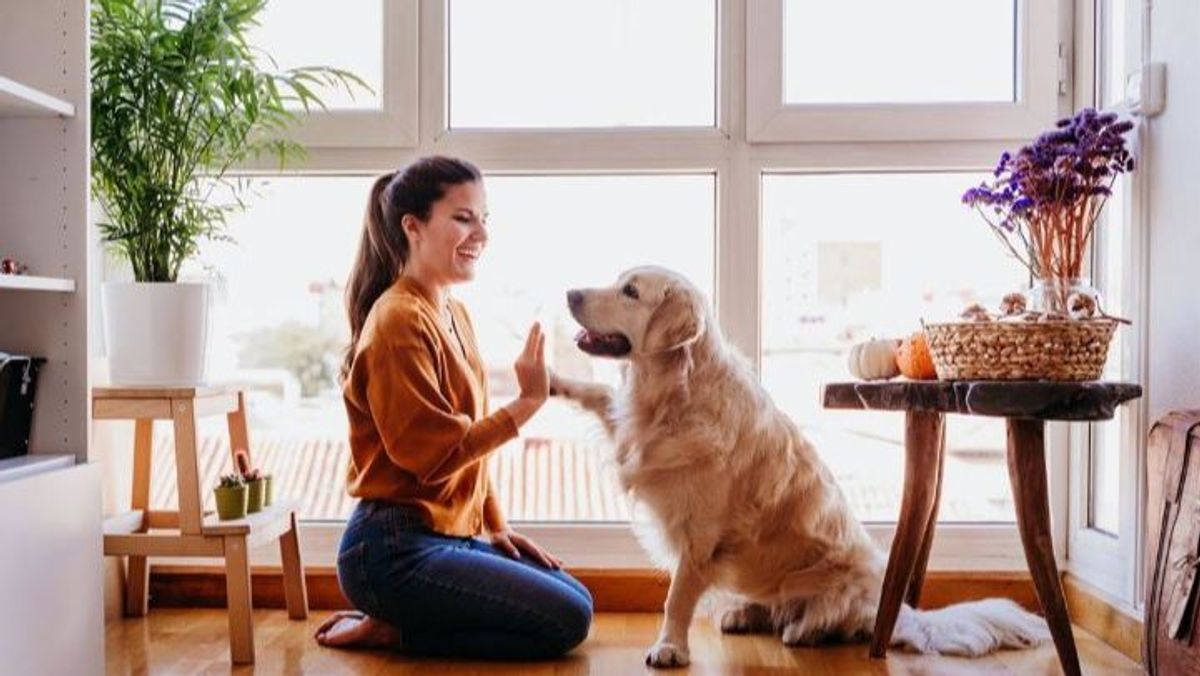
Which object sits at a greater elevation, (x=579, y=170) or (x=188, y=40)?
(x=188, y=40)

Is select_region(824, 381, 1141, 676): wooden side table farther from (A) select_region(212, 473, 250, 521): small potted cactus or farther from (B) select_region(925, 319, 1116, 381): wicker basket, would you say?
(A) select_region(212, 473, 250, 521): small potted cactus

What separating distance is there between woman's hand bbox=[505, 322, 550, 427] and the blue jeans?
0.33m

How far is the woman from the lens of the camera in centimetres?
222

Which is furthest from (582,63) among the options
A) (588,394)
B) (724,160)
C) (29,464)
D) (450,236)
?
(29,464)

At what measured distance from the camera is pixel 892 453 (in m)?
2.92

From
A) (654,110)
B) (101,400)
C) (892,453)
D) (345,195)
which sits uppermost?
(654,110)

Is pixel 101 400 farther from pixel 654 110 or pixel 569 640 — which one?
pixel 654 110

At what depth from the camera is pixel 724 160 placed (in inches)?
110

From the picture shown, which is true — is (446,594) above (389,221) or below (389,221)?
below

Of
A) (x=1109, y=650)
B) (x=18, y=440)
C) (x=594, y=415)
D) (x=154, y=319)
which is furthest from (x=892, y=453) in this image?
(x=18, y=440)

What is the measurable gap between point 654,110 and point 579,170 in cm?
26

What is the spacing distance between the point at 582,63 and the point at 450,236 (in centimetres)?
78

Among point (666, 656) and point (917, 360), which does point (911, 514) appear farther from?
point (666, 656)

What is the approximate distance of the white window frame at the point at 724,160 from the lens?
277 cm
